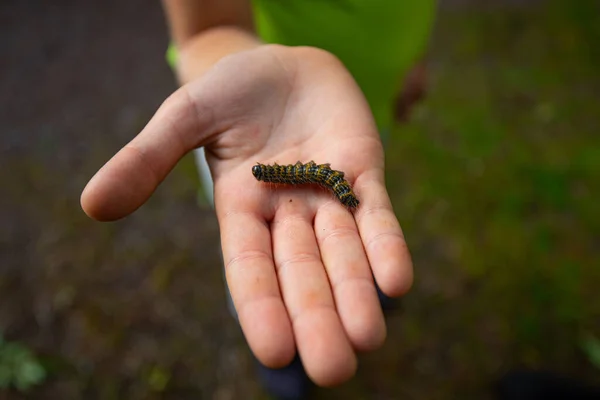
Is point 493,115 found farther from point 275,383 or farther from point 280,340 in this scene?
point 280,340

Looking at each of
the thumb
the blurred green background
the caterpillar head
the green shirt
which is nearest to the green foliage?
the blurred green background

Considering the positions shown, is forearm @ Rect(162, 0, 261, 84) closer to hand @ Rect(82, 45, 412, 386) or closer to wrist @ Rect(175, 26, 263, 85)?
wrist @ Rect(175, 26, 263, 85)

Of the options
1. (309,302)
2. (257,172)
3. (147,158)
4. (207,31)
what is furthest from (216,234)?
(309,302)

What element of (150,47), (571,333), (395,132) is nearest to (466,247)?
(571,333)

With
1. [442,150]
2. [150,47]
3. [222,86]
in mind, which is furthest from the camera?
[150,47]

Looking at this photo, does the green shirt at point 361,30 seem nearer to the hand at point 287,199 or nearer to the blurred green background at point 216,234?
the hand at point 287,199

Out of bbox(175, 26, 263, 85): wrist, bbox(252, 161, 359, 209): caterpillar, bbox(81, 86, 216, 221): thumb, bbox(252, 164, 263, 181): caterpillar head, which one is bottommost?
bbox(252, 161, 359, 209): caterpillar

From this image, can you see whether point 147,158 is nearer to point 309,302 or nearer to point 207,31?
point 309,302
